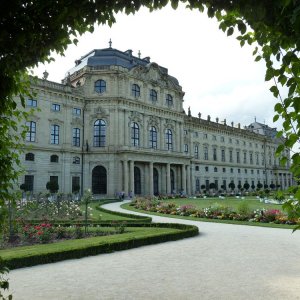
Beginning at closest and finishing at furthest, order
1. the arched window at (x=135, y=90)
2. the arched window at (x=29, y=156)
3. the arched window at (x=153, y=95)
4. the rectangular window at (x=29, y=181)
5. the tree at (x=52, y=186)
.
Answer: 1. the rectangular window at (x=29, y=181)
2. the tree at (x=52, y=186)
3. the arched window at (x=29, y=156)
4. the arched window at (x=135, y=90)
5. the arched window at (x=153, y=95)

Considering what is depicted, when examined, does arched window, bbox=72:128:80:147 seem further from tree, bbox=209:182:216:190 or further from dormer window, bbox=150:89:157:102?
tree, bbox=209:182:216:190

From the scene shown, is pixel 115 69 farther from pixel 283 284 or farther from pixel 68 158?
pixel 283 284

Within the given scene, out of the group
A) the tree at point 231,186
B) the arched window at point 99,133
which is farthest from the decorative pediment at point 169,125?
the tree at point 231,186

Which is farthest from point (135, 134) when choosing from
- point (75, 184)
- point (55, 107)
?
point (55, 107)

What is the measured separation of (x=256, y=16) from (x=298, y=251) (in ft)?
31.8

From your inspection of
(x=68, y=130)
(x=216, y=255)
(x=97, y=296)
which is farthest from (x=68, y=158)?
(x=97, y=296)

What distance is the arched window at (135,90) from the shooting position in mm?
49800

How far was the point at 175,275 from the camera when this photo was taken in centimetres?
805

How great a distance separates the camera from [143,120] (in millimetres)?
50625

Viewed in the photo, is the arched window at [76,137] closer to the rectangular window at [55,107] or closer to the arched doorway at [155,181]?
the rectangular window at [55,107]

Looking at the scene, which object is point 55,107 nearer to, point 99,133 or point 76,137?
point 76,137

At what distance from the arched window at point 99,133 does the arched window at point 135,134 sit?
14.1 ft

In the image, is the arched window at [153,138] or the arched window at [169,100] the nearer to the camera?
the arched window at [153,138]

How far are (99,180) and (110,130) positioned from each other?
23.1 feet
